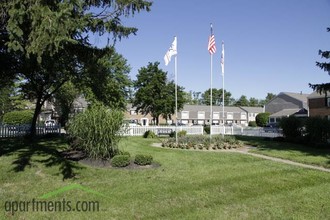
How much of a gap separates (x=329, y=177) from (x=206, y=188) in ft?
14.4

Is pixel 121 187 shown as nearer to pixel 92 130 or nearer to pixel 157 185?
pixel 157 185

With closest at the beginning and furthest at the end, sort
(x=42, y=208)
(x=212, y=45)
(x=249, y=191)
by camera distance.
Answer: (x=42, y=208) < (x=249, y=191) < (x=212, y=45)

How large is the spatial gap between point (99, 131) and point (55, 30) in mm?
4075

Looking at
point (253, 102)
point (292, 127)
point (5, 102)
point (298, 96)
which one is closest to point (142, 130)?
point (292, 127)

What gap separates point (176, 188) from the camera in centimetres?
823

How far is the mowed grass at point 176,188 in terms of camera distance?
646 cm

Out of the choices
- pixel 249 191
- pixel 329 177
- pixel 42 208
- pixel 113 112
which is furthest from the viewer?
pixel 113 112

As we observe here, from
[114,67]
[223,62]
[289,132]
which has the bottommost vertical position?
[289,132]

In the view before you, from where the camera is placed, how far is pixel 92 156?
11352 mm

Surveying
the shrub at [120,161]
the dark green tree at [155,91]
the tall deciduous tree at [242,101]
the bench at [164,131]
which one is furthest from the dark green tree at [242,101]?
the shrub at [120,161]

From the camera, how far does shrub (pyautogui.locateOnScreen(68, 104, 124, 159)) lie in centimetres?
1132

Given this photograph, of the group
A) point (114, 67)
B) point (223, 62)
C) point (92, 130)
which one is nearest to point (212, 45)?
point (223, 62)

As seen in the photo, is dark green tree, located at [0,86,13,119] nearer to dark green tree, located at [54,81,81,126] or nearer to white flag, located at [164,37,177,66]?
dark green tree, located at [54,81,81,126]

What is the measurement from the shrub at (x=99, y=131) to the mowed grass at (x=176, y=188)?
0.93 metres
